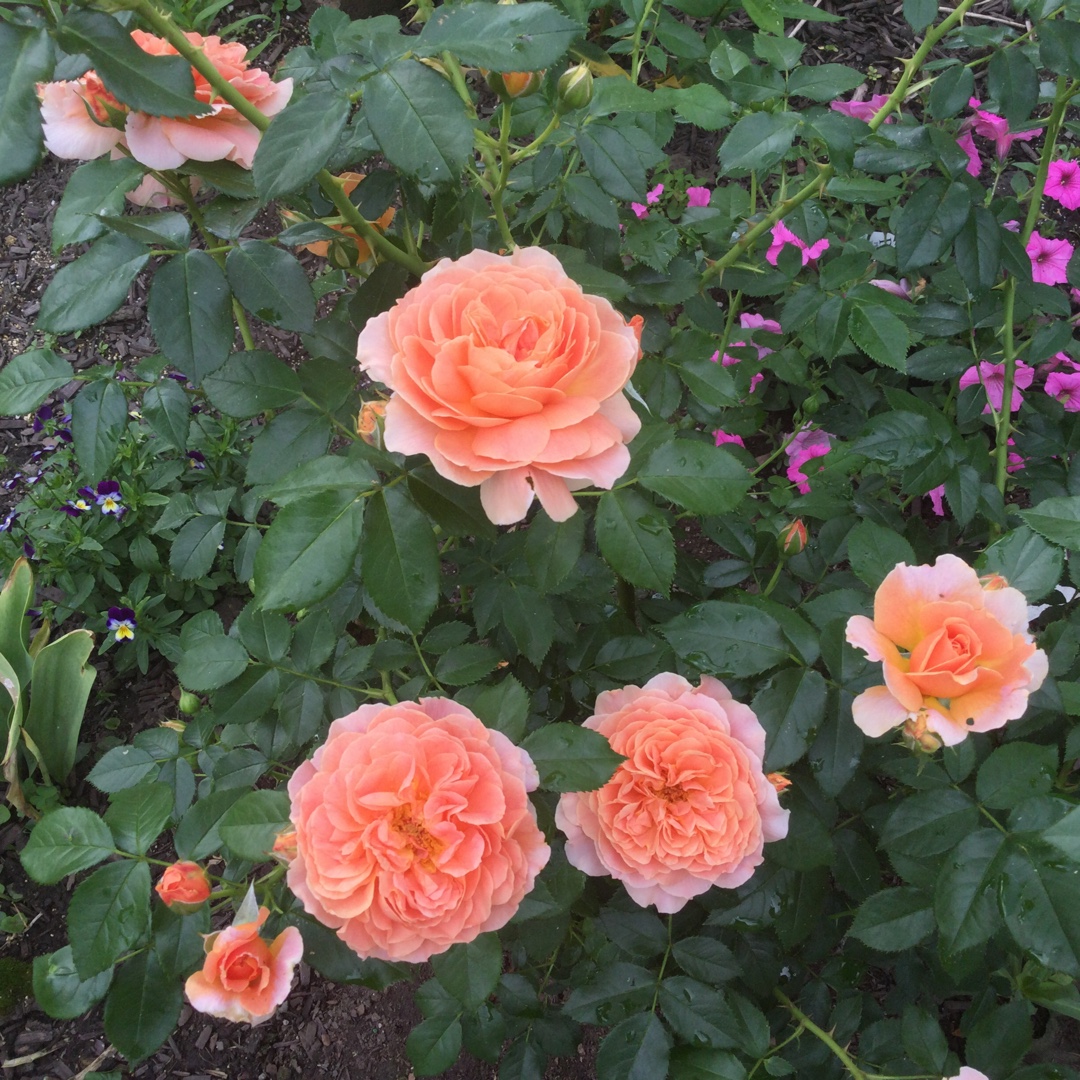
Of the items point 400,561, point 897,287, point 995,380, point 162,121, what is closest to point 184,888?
point 400,561

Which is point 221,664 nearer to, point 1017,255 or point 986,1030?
point 986,1030

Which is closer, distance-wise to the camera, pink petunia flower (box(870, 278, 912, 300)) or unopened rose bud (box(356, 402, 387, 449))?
unopened rose bud (box(356, 402, 387, 449))

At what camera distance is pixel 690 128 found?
2889mm

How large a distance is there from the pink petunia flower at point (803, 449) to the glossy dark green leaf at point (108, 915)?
1.52 meters

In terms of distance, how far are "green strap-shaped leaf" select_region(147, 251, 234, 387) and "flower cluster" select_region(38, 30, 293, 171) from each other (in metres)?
0.10

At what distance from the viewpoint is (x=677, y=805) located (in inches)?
34.1

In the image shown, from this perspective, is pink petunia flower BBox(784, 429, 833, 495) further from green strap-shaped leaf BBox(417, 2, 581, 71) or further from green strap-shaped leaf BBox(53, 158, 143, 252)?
green strap-shaped leaf BBox(53, 158, 143, 252)

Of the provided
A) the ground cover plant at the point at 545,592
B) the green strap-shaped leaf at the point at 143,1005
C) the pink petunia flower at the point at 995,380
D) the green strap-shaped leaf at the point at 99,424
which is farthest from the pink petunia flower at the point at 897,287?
the green strap-shaped leaf at the point at 143,1005

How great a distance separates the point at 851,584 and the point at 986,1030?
2.02 ft

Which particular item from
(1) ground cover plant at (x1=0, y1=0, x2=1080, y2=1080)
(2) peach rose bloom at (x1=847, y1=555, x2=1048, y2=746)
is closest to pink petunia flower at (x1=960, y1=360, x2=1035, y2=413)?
(1) ground cover plant at (x1=0, y1=0, x2=1080, y2=1080)

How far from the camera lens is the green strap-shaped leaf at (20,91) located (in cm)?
58

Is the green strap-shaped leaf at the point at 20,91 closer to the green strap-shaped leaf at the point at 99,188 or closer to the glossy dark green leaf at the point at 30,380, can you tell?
the green strap-shaped leaf at the point at 99,188

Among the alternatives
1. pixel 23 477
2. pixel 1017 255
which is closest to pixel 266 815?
pixel 1017 255

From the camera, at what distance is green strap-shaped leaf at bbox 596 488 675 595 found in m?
0.88
